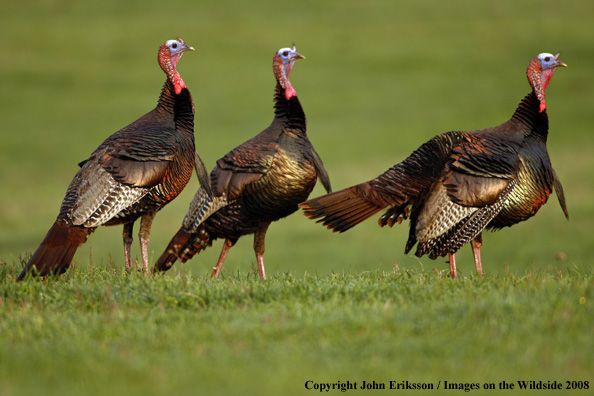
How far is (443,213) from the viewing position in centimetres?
761

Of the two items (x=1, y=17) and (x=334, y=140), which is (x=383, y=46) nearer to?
(x=334, y=140)

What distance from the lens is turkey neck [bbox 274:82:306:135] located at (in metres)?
8.48

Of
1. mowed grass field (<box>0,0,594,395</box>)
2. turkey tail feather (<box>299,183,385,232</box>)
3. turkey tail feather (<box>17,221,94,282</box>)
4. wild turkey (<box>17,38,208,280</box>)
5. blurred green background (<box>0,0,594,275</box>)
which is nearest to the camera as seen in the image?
mowed grass field (<box>0,0,594,395</box>)

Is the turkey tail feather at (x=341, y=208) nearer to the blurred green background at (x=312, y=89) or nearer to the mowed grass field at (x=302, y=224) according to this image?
the mowed grass field at (x=302, y=224)

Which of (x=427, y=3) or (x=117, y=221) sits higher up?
(x=427, y=3)

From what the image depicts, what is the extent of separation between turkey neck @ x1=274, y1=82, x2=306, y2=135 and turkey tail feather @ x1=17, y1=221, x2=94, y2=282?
2.22 metres

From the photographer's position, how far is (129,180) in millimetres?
7676

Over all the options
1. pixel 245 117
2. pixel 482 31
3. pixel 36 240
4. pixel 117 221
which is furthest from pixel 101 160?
pixel 482 31

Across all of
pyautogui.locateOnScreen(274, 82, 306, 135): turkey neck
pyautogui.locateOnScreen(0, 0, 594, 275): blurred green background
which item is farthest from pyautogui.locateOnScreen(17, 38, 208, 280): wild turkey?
pyautogui.locateOnScreen(0, 0, 594, 275): blurred green background

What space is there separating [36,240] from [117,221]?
36.9ft

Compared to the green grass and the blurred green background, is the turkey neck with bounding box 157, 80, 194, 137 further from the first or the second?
the blurred green background

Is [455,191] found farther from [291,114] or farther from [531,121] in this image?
[291,114]

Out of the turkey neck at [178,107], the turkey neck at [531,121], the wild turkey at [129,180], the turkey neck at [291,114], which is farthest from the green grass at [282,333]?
the turkey neck at [291,114]

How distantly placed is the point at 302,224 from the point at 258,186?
42.0ft
